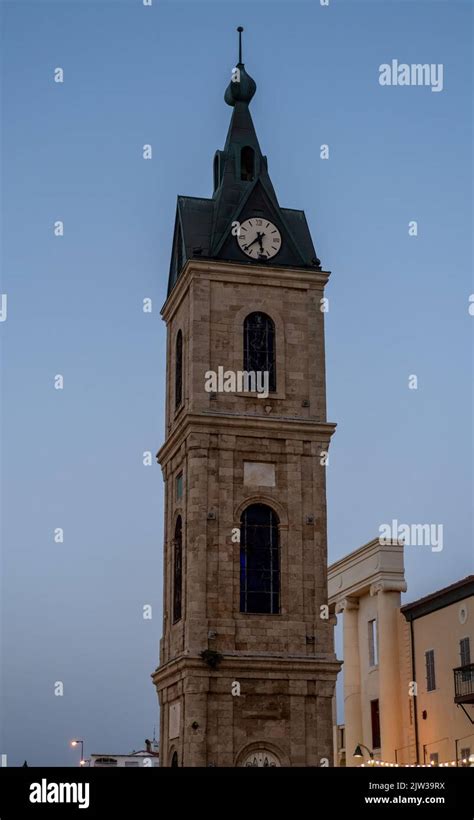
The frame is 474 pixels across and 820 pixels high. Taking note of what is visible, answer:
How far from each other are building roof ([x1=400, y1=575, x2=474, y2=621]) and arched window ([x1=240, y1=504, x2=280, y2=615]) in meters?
7.99

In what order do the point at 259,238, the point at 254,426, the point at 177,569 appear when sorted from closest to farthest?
the point at 254,426 → the point at 177,569 → the point at 259,238

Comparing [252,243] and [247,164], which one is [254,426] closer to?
[252,243]

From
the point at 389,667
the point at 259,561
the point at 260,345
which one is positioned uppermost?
the point at 260,345

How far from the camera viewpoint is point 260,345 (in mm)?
52844

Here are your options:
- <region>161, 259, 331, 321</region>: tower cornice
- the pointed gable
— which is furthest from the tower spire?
<region>161, 259, 331, 321</region>: tower cornice

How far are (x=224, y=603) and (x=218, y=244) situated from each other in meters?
14.7

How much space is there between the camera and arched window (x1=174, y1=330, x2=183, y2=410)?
178ft

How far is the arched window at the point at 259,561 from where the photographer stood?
1965 inches

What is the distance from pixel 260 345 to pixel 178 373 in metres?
4.18

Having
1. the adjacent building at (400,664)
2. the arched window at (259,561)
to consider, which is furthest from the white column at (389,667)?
Result: the arched window at (259,561)

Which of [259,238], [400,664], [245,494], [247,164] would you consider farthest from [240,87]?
[400,664]

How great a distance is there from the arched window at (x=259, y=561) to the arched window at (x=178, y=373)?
247 inches

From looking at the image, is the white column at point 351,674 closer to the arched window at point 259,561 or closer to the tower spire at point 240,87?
the arched window at point 259,561
